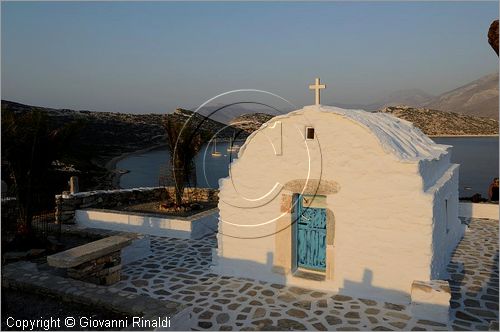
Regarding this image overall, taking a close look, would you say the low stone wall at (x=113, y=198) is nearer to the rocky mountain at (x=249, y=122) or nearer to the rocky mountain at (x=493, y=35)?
the rocky mountain at (x=249, y=122)

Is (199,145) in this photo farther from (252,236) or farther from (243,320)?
(243,320)

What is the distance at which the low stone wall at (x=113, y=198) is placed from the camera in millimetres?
12867

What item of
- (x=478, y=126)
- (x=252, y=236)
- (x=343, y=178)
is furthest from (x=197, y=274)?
(x=478, y=126)

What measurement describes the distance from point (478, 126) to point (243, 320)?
6935cm

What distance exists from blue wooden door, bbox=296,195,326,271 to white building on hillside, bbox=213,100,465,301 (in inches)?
0.8

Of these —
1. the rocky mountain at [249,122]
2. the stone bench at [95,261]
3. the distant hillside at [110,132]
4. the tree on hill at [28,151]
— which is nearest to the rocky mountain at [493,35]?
the rocky mountain at [249,122]

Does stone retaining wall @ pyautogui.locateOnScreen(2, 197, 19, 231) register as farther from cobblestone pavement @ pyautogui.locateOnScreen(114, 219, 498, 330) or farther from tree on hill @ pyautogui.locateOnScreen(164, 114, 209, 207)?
tree on hill @ pyautogui.locateOnScreen(164, 114, 209, 207)

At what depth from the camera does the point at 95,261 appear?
7.66 m

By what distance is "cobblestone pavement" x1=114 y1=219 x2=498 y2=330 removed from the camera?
6191 millimetres

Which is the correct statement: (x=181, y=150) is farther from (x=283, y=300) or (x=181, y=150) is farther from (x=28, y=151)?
(x=283, y=300)

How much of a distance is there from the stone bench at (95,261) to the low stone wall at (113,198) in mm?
5250

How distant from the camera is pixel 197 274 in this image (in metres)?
8.48

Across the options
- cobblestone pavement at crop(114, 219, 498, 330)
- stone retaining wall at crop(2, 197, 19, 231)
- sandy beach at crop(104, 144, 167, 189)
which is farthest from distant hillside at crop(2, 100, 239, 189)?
cobblestone pavement at crop(114, 219, 498, 330)

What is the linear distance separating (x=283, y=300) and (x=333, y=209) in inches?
73.0
